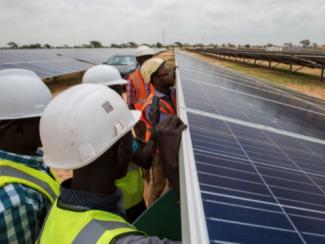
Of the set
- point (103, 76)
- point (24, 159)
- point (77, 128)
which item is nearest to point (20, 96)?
point (24, 159)

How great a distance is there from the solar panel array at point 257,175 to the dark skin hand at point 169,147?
166mm

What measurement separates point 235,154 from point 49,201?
5.01 feet

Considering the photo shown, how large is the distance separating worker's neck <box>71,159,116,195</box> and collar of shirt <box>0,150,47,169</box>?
1.85 ft

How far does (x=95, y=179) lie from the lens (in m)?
1.64

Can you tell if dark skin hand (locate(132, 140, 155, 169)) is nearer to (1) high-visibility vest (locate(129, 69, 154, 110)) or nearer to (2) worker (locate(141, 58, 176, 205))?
(2) worker (locate(141, 58, 176, 205))

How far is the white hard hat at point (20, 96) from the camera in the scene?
220 centimetres

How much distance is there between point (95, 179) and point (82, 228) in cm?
39

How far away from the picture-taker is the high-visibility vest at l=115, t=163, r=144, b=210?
122 inches

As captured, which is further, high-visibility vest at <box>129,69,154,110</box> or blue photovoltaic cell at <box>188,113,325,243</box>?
high-visibility vest at <box>129,69,154,110</box>

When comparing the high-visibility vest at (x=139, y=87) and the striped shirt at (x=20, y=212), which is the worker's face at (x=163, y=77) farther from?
the striped shirt at (x=20, y=212)

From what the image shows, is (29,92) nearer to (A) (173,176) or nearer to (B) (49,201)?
(B) (49,201)

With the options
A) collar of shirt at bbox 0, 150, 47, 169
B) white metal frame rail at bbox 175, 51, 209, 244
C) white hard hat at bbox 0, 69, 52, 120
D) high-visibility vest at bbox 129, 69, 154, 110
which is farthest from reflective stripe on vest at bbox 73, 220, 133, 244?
high-visibility vest at bbox 129, 69, 154, 110

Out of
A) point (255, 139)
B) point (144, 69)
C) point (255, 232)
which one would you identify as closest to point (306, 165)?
point (255, 139)

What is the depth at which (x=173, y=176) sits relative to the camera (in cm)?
235
